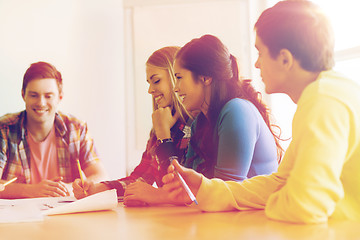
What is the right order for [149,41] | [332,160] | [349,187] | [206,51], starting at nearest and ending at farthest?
[332,160], [349,187], [206,51], [149,41]

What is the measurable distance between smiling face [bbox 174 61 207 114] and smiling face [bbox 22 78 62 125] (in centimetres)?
114

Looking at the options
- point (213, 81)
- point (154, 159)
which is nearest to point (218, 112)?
point (213, 81)

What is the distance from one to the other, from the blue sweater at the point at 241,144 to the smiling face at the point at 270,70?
0.96ft

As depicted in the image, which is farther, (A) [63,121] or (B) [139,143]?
(B) [139,143]

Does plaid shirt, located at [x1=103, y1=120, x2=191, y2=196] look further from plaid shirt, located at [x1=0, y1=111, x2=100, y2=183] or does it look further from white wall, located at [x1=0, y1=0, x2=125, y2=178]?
white wall, located at [x1=0, y1=0, x2=125, y2=178]

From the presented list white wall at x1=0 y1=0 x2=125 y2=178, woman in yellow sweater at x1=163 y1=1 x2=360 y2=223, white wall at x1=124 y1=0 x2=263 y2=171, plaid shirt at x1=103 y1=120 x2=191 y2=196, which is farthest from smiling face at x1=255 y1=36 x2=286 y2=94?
white wall at x1=0 y1=0 x2=125 y2=178

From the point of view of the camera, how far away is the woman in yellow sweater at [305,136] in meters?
0.65

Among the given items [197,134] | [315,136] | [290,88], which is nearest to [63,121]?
[197,134]

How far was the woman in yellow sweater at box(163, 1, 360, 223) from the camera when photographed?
0.65 m

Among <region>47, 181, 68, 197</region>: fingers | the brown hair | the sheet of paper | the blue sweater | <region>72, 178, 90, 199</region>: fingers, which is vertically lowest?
<region>47, 181, 68, 197</region>: fingers

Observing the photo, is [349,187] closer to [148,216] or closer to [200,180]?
[200,180]

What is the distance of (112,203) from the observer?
104 cm

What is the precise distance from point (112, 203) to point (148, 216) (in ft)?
0.54

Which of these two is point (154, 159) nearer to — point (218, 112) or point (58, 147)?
point (218, 112)
